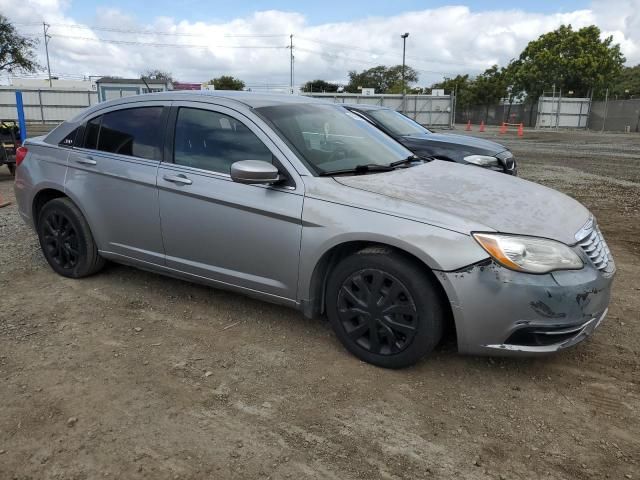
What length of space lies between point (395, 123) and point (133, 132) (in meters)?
5.05

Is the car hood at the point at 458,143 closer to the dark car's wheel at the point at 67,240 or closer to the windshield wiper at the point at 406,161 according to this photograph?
the windshield wiper at the point at 406,161

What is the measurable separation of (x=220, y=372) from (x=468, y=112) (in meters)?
58.5

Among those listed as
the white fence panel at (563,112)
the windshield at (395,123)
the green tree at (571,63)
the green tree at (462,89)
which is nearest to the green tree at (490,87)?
the green tree at (462,89)

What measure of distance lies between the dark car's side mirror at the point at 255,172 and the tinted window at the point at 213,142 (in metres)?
0.19

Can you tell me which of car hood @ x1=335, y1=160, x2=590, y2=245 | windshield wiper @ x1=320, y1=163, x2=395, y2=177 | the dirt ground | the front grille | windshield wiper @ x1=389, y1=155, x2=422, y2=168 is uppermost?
windshield wiper @ x1=389, y1=155, x2=422, y2=168

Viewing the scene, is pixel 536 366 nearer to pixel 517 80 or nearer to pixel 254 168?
pixel 254 168

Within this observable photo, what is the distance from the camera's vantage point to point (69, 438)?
2504mm

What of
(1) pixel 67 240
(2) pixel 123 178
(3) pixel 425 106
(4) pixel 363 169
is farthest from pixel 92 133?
(3) pixel 425 106

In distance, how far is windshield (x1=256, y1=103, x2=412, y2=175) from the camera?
3465 mm

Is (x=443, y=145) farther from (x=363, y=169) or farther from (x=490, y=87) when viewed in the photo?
(x=490, y=87)

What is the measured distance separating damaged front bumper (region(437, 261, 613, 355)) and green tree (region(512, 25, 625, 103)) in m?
50.4

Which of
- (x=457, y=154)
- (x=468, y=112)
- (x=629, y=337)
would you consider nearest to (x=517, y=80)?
(x=468, y=112)

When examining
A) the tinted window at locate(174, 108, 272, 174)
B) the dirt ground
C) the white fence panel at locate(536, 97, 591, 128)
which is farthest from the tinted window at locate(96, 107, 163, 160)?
the white fence panel at locate(536, 97, 591, 128)

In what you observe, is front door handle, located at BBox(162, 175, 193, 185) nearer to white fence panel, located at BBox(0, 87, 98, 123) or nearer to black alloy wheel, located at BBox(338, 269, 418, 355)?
black alloy wheel, located at BBox(338, 269, 418, 355)
